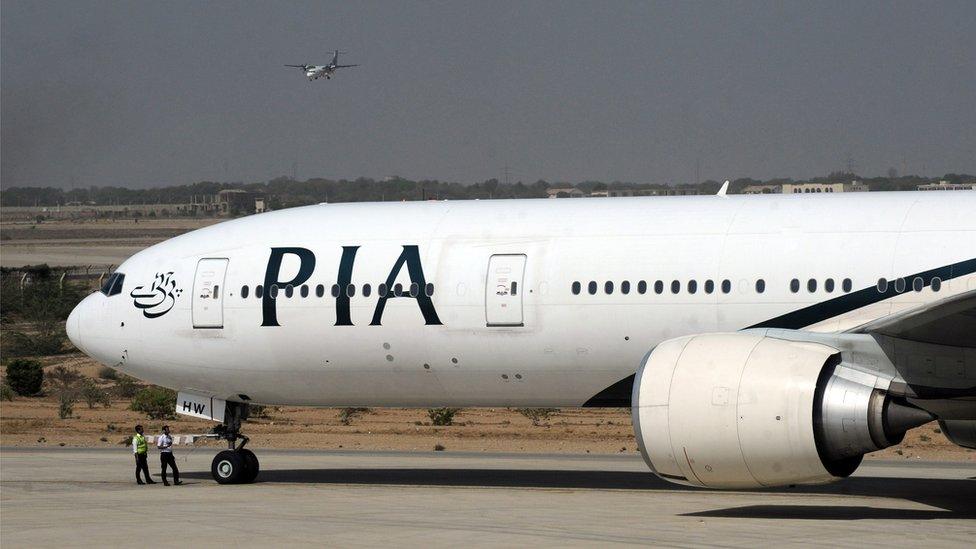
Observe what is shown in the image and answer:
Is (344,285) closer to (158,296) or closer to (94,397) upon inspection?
(158,296)

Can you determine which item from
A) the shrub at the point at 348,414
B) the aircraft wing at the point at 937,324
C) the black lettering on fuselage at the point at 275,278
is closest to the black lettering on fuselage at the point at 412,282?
the black lettering on fuselage at the point at 275,278

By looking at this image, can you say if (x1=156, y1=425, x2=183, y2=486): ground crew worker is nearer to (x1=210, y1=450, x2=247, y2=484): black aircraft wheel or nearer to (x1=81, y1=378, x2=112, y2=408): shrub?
(x1=210, y1=450, x2=247, y2=484): black aircraft wheel

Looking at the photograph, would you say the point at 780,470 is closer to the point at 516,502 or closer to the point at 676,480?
the point at 676,480

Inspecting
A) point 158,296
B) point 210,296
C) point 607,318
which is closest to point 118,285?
point 158,296

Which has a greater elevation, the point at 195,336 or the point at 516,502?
the point at 195,336

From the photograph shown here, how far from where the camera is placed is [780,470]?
16844 millimetres

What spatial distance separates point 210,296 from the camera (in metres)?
22.8

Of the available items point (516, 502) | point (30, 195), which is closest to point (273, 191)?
point (30, 195)

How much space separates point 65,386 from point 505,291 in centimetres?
3711

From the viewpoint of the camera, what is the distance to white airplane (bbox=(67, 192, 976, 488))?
17031mm

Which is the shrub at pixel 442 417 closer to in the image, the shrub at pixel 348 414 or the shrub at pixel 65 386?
the shrub at pixel 348 414

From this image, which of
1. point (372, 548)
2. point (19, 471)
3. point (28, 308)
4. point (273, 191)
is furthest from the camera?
point (273, 191)

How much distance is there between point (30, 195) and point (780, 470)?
179 metres

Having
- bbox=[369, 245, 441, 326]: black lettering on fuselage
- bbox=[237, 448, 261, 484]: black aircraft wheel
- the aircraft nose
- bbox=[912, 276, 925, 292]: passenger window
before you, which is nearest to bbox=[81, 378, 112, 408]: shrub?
the aircraft nose
